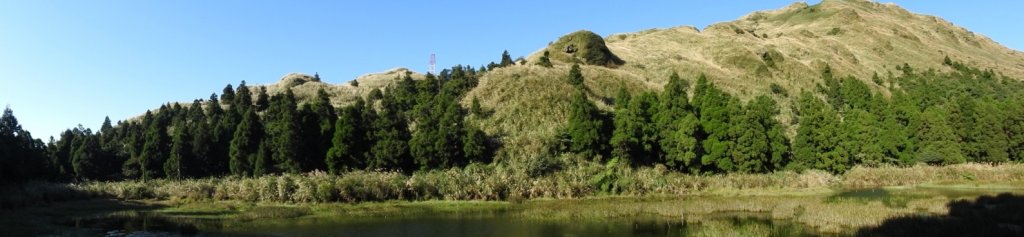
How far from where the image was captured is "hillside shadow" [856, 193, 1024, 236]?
23.5 meters

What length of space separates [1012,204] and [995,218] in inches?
241

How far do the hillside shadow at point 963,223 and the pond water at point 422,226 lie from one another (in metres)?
3.16

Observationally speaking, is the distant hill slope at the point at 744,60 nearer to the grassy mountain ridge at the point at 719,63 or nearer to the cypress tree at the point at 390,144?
the grassy mountain ridge at the point at 719,63

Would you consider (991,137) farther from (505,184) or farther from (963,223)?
(505,184)

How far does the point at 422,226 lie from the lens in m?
30.6

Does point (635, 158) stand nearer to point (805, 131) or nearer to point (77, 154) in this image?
point (805, 131)

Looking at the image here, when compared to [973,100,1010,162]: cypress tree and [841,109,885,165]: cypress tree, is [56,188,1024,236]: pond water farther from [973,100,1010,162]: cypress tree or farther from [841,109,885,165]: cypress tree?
[973,100,1010,162]: cypress tree

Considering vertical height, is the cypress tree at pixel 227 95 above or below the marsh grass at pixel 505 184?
above

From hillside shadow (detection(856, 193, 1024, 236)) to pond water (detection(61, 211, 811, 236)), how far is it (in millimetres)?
3159

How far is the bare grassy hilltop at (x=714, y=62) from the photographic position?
6962cm

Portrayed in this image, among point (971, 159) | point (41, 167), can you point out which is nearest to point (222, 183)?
point (41, 167)

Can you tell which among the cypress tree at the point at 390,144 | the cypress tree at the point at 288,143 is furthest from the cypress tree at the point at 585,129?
the cypress tree at the point at 288,143

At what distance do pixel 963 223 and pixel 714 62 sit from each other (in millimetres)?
96551

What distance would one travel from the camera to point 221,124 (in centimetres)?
6256
